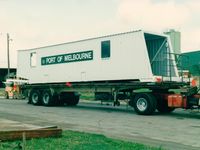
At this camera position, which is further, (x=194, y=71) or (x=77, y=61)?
(x=77, y=61)

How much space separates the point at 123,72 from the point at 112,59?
3.39ft

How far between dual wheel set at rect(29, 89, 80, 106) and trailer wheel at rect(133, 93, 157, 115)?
740 centimetres

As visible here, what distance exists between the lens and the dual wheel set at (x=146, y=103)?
19359 mm

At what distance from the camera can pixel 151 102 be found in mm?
19312

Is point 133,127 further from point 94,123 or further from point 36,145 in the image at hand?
point 36,145

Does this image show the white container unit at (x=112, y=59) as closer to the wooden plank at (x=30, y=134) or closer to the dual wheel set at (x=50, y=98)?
the dual wheel set at (x=50, y=98)

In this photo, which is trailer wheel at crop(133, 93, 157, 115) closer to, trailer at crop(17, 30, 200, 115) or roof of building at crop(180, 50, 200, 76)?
trailer at crop(17, 30, 200, 115)

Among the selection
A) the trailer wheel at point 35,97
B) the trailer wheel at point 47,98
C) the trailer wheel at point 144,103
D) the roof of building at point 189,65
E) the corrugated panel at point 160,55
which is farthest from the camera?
the trailer wheel at point 35,97

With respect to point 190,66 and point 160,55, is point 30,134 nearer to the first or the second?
point 190,66

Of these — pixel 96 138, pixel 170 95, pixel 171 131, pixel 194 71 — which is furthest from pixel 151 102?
pixel 96 138

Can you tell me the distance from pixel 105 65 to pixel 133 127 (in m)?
7.35

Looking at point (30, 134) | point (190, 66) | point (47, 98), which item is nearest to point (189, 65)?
point (190, 66)

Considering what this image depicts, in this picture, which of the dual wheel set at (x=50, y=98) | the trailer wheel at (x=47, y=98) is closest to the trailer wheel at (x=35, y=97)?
the dual wheel set at (x=50, y=98)

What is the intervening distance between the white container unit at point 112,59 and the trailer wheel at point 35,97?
3.99 ft
